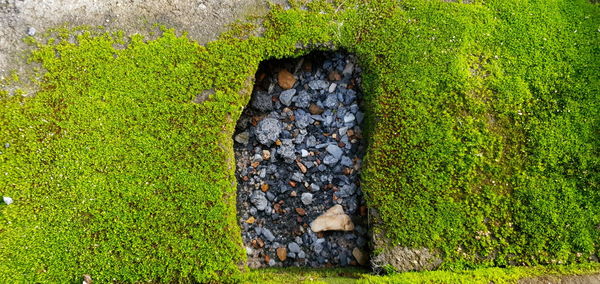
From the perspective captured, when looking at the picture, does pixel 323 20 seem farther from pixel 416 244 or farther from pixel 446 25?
pixel 416 244

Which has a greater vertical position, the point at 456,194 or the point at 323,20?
the point at 323,20

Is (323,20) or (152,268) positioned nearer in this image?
(152,268)

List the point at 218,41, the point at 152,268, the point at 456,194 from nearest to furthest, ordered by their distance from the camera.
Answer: the point at 152,268 → the point at 456,194 → the point at 218,41

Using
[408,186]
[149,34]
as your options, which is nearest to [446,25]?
[408,186]

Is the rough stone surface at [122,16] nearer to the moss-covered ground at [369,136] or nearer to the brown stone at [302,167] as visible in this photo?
the moss-covered ground at [369,136]

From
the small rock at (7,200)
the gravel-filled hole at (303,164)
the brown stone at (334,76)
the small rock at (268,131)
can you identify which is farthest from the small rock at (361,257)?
the small rock at (7,200)

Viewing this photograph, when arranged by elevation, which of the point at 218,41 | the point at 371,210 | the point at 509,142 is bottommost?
the point at 371,210

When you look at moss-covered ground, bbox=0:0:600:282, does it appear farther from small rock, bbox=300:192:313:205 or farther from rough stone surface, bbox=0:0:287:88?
small rock, bbox=300:192:313:205
